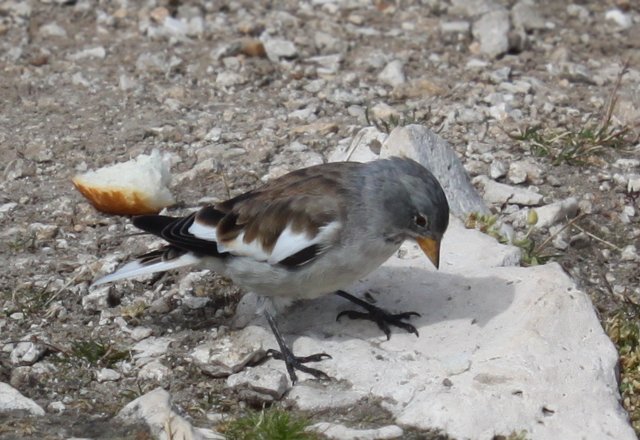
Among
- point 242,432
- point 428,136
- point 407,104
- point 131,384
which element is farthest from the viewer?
point 407,104

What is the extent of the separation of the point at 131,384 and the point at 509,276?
1821 mm

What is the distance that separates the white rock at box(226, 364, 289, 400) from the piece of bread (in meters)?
1.61

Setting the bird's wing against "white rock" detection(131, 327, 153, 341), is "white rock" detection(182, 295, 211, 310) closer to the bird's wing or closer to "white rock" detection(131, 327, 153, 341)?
"white rock" detection(131, 327, 153, 341)

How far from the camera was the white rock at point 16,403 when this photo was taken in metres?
4.71

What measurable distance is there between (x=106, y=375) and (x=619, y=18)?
5457mm

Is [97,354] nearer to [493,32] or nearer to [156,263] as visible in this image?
[156,263]

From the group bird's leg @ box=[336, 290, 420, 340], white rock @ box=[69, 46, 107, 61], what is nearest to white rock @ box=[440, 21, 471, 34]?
white rock @ box=[69, 46, 107, 61]

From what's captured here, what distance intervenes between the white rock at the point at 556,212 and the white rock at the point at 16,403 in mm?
2943

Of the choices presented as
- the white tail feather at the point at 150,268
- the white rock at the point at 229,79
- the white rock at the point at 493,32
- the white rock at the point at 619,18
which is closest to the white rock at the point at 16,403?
the white tail feather at the point at 150,268

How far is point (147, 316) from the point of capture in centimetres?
551

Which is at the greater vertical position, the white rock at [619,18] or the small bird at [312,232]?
the small bird at [312,232]

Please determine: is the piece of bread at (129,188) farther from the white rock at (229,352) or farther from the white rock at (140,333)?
the white rock at (229,352)

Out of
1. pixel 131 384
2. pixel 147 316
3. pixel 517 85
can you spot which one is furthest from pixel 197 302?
pixel 517 85

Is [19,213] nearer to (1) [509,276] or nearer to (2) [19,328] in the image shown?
(2) [19,328]
